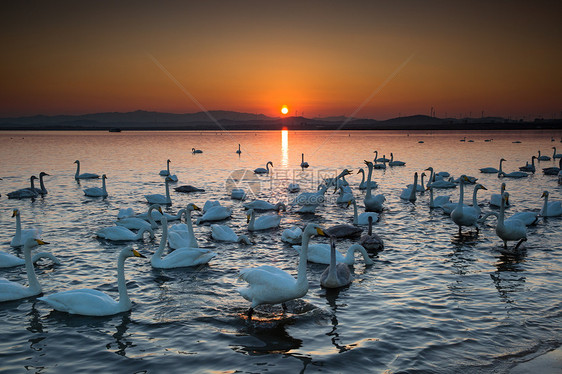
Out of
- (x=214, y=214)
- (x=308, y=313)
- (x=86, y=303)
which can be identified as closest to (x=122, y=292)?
(x=86, y=303)

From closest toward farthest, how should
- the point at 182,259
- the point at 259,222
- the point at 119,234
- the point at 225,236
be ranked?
the point at 182,259
the point at 119,234
the point at 225,236
the point at 259,222

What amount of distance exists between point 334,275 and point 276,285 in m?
2.11

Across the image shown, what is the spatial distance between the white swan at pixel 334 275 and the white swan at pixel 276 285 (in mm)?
1458

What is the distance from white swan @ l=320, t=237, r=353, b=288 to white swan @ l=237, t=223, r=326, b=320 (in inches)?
57.4

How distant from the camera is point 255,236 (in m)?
13.9

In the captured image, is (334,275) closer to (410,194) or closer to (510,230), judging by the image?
(510,230)

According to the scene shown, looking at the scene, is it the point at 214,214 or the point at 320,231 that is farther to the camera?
the point at 214,214

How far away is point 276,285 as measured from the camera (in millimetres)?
7500

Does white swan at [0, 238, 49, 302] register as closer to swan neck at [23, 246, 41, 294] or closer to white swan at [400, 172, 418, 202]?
swan neck at [23, 246, 41, 294]

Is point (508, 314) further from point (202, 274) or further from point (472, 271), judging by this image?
point (202, 274)

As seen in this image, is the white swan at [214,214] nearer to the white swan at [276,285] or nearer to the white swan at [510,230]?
the white swan at [276,285]

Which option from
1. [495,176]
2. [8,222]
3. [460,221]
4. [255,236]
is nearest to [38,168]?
[8,222]

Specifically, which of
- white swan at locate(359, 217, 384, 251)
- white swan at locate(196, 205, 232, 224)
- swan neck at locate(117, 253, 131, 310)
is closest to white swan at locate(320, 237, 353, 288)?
white swan at locate(359, 217, 384, 251)

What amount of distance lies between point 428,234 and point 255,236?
5.61 meters
